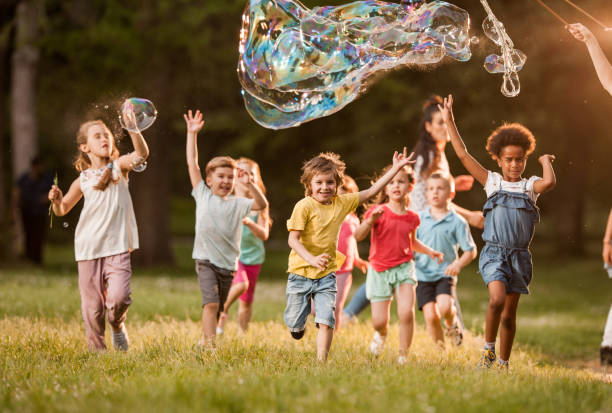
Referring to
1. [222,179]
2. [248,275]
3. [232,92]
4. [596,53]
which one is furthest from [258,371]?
[232,92]

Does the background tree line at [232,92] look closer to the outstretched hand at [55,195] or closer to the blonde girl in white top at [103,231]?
the blonde girl in white top at [103,231]

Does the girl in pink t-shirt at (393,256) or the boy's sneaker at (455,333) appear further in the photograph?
the boy's sneaker at (455,333)

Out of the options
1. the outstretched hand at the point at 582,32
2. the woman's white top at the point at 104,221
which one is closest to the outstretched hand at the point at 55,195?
the woman's white top at the point at 104,221

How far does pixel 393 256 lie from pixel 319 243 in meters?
1.07

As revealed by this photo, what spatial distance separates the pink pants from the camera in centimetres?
630

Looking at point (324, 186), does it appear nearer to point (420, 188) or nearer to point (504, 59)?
point (504, 59)

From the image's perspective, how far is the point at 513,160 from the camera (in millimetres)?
6129

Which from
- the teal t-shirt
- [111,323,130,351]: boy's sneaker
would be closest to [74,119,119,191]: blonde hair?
[111,323,130,351]: boy's sneaker

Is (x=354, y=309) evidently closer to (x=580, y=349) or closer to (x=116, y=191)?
(x=580, y=349)

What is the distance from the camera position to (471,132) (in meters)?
21.3

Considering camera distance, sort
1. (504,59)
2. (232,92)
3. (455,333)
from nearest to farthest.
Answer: (504,59), (455,333), (232,92)

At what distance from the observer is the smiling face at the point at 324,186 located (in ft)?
19.6

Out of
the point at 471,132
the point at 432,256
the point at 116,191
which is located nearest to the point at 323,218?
the point at 432,256

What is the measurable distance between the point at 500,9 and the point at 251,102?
12.0 m
